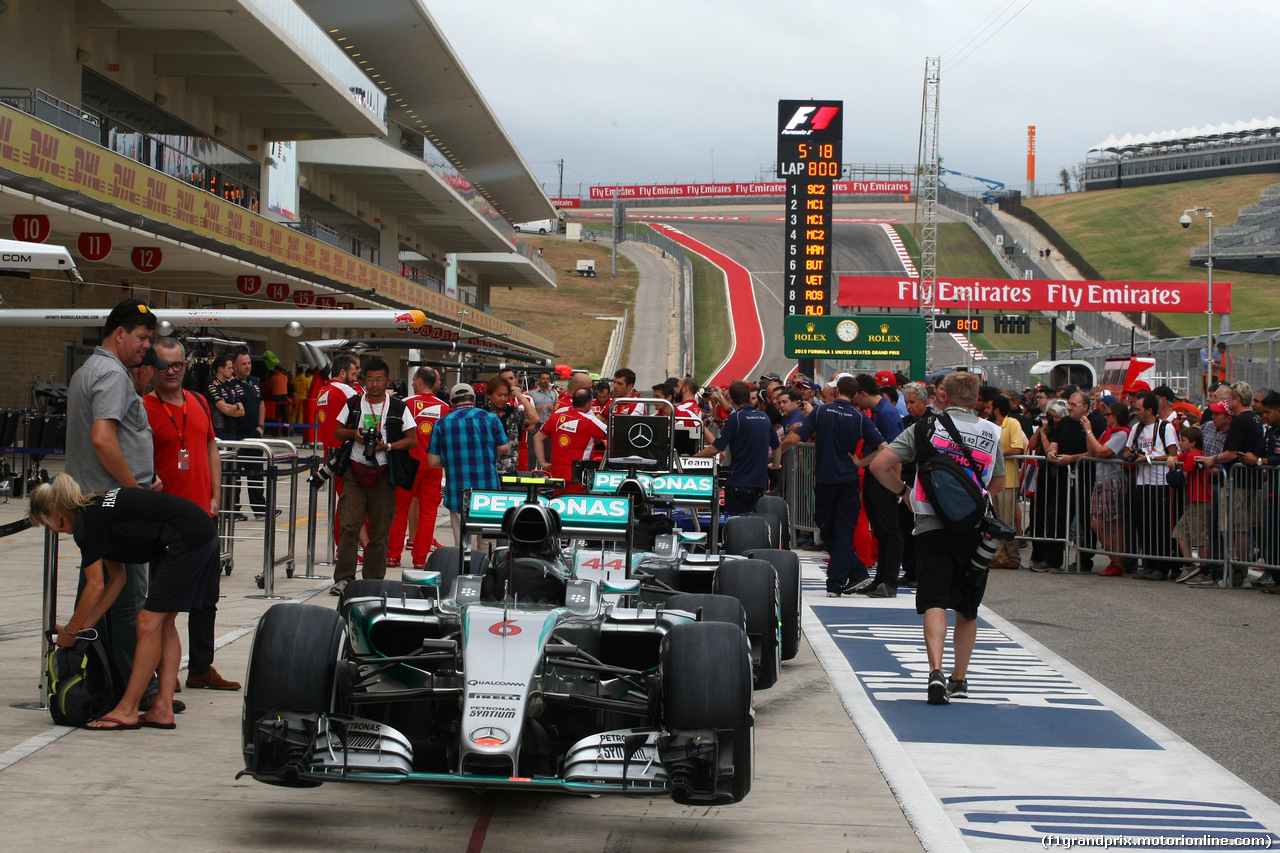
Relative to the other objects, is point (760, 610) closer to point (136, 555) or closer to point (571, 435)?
point (136, 555)

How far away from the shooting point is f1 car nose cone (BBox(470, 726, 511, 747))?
4.29 meters

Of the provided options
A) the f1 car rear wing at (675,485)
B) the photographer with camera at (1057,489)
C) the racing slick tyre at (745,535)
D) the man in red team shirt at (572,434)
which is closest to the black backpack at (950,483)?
the racing slick tyre at (745,535)

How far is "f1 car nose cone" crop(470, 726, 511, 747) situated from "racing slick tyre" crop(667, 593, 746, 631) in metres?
1.60

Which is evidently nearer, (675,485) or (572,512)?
(572,512)

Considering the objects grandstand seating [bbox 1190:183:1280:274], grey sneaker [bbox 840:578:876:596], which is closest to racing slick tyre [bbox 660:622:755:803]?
grey sneaker [bbox 840:578:876:596]

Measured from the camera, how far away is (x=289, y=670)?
456 centimetres

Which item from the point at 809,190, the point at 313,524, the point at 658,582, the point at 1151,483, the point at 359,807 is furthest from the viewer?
the point at 809,190

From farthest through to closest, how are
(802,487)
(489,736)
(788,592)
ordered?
(802,487) < (788,592) < (489,736)

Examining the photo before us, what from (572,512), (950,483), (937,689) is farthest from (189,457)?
(937,689)

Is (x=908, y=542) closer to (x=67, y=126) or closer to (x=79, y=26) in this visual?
(x=67, y=126)

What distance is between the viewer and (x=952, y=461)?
705 cm

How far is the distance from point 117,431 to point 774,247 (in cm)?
8475

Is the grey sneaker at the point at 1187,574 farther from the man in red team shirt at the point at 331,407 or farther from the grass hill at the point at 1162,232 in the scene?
the grass hill at the point at 1162,232

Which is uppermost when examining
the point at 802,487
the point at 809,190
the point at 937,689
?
the point at 809,190
